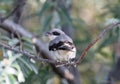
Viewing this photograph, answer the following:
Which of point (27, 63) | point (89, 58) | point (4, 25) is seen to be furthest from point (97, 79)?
point (27, 63)

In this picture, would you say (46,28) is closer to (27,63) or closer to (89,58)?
(89,58)

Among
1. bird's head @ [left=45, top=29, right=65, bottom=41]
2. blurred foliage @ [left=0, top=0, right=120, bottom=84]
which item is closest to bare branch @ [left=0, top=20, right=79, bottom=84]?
blurred foliage @ [left=0, top=0, right=120, bottom=84]

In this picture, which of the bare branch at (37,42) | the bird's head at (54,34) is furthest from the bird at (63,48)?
the bare branch at (37,42)

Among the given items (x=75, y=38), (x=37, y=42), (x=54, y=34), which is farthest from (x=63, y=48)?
(x=75, y=38)

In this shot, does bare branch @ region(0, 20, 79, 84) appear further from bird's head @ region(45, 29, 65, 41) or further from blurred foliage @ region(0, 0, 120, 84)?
bird's head @ region(45, 29, 65, 41)

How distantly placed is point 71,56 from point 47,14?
2.52 meters

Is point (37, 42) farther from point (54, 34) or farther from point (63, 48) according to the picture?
point (63, 48)

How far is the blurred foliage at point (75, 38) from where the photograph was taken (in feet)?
15.0

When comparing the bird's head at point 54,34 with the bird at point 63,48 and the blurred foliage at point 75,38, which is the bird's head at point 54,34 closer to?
the bird at point 63,48

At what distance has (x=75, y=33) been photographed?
7.57 m

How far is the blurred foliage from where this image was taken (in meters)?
4.56

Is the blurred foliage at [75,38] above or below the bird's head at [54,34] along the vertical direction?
below

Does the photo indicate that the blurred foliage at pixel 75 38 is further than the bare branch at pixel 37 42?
No

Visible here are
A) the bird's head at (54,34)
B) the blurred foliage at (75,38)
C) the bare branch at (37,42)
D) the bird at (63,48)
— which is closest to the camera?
the bird at (63,48)
